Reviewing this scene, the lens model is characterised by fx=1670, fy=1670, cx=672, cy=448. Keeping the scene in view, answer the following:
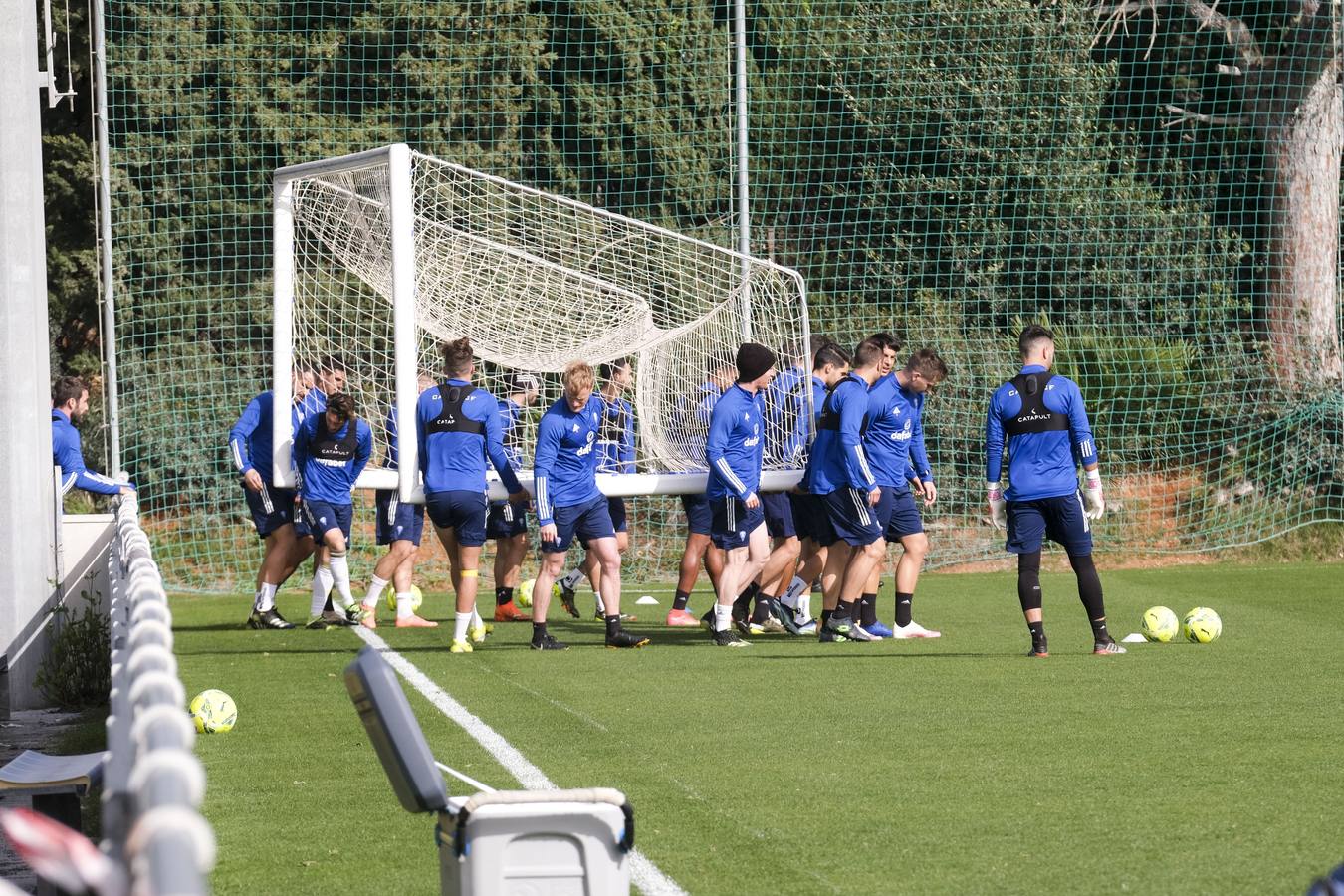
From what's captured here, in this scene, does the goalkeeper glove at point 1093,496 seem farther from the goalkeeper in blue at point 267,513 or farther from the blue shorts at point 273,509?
the blue shorts at point 273,509

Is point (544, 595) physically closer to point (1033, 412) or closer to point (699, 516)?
point (699, 516)

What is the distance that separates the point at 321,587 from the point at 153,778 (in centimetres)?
1249

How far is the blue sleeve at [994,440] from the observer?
36.5 feet

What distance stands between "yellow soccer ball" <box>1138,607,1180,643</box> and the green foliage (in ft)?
22.8

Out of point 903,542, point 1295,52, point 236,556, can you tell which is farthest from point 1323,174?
point 236,556

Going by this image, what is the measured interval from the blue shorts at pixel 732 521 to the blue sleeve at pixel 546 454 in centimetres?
126

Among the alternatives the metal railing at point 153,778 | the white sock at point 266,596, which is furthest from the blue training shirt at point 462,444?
the metal railing at point 153,778

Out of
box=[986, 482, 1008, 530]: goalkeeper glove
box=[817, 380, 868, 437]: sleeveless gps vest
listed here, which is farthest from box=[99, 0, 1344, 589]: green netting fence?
box=[986, 482, 1008, 530]: goalkeeper glove

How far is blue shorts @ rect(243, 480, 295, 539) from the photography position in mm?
14516

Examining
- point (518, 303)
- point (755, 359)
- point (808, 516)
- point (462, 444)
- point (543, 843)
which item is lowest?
point (543, 843)

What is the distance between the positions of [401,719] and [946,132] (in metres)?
18.1

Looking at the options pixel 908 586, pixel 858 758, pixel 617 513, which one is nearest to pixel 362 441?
pixel 617 513

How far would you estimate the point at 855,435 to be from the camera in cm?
1202

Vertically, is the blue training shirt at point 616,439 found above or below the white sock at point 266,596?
above
